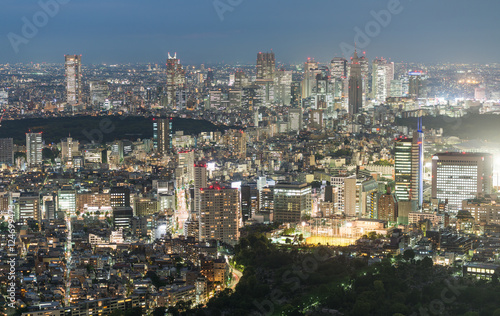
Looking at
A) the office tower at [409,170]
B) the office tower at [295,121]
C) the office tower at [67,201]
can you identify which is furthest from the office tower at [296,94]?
the office tower at [67,201]

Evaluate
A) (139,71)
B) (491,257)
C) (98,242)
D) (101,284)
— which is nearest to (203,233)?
(98,242)

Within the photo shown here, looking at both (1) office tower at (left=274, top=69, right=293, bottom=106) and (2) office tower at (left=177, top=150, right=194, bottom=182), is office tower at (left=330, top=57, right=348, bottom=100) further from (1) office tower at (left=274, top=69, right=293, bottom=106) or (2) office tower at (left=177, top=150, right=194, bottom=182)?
(2) office tower at (left=177, top=150, right=194, bottom=182)

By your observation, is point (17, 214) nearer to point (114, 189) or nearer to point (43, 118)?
point (114, 189)

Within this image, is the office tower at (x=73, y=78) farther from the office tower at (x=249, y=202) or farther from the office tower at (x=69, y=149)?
the office tower at (x=249, y=202)

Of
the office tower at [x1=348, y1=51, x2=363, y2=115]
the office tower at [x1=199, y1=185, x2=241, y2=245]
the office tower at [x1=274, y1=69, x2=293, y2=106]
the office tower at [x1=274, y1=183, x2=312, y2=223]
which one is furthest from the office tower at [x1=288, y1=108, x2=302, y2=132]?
the office tower at [x1=199, y1=185, x2=241, y2=245]

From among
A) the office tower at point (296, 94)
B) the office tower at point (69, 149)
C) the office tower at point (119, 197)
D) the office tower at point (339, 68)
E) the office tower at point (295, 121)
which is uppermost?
the office tower at point (339, 68)

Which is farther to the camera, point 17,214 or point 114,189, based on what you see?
point 114,189
